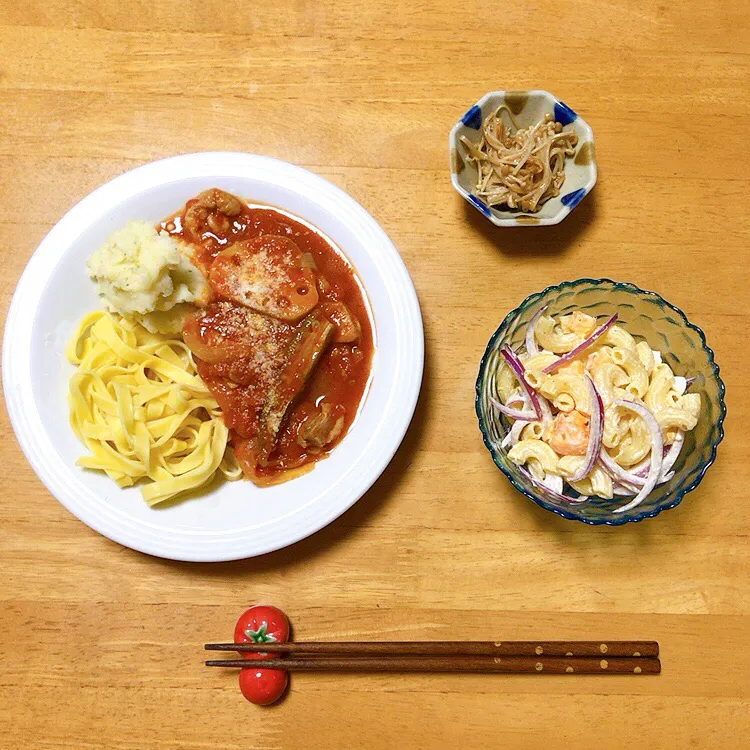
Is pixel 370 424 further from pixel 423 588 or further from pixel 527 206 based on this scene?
pixel 527 206

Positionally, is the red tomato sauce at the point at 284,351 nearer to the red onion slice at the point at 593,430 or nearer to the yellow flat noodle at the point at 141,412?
the yellow flat noodle at the point at 141,412

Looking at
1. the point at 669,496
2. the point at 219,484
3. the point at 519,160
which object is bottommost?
the point at 219,484

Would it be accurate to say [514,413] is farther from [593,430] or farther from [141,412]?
[141,412]

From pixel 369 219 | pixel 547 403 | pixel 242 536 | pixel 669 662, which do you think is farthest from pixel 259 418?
pixel 669 662

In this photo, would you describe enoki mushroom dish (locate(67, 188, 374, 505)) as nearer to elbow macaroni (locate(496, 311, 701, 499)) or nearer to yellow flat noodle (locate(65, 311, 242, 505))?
yellow flat noodle (locate(65, 311, 242, 505))

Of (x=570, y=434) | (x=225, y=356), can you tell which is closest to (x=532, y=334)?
(x=570, y=434)

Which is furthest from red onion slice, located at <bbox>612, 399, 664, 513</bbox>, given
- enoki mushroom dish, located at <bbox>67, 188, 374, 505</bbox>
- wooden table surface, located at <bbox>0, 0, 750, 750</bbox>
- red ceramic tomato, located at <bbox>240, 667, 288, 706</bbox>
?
red ceramic tomato, located at <bbox>240, 667, 288, 706</bbox>
